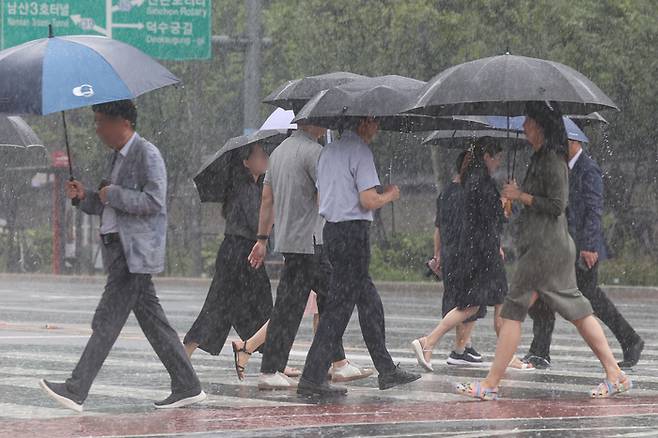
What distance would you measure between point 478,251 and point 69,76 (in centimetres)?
422

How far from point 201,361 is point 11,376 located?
1.86 meters

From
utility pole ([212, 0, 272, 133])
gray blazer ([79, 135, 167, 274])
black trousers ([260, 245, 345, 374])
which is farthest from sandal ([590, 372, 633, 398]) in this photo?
utility pole ([212, 0, 272, 133])

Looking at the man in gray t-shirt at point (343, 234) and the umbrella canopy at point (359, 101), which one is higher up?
the umbrella canopy at point (359, 101)

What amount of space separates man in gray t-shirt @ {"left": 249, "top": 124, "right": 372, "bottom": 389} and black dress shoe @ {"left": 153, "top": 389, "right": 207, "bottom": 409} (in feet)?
3.50

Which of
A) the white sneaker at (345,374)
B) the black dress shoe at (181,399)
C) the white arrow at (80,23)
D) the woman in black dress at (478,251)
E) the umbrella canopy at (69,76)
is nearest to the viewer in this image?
the umbrella canopy at (69,76)

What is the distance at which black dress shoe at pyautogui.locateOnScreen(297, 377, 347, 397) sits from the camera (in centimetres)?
957

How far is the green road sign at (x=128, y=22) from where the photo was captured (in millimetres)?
24453

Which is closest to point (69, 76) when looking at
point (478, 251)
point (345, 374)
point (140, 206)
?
point (140, 206)

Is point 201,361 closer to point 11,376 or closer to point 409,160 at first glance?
point 11,376

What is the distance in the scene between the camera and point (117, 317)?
8.77 meters

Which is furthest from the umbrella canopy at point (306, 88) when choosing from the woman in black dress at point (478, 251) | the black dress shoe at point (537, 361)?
the black dress shoe at point (537, 361)

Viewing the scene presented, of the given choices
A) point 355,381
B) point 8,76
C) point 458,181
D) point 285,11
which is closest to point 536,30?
point 285,11

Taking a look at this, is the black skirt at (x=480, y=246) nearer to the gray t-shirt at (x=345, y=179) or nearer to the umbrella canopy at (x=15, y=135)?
the gray t-shirt at (x=345, y=179)

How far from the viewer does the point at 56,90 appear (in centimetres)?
832
